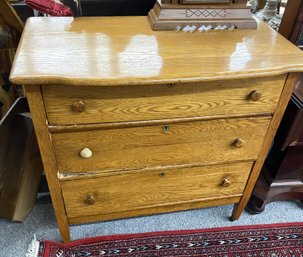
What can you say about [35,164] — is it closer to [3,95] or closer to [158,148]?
[3,95]

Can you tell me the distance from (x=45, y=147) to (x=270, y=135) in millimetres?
802

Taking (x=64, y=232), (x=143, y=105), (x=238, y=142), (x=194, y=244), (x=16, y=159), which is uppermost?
(x=143, y=105)

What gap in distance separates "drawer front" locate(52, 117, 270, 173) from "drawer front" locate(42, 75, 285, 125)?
5 centimetres

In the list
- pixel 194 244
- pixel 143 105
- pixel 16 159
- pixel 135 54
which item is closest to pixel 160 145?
pixel 143 105

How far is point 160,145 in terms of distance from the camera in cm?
104

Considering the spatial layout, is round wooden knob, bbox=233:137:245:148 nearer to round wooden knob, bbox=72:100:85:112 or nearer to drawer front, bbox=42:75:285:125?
drawer front, bbox=42:75:285:125

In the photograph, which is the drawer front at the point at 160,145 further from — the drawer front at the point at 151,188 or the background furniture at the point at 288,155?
the background furniture at the point at 288,155

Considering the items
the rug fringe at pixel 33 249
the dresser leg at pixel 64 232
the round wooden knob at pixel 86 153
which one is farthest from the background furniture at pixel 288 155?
the rug fringe at pixel 33 249

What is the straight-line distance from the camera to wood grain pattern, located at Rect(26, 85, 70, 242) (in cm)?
83

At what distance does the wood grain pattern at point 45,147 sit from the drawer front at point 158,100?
22 millimetres

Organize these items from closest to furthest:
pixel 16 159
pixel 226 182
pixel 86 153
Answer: pixel 86 153 → pixel 226 182 → pixel 16 159

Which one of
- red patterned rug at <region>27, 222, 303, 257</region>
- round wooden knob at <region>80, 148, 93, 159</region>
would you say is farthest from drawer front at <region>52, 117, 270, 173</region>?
red patterned rug at <region>27, 222, 303, 257</region>

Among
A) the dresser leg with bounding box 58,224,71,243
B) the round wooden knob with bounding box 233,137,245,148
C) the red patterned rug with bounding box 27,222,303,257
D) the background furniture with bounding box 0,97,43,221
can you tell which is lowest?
the red patterned rug with bounding box 27,222,303,257

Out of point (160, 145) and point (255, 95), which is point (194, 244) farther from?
point (255, 95)
